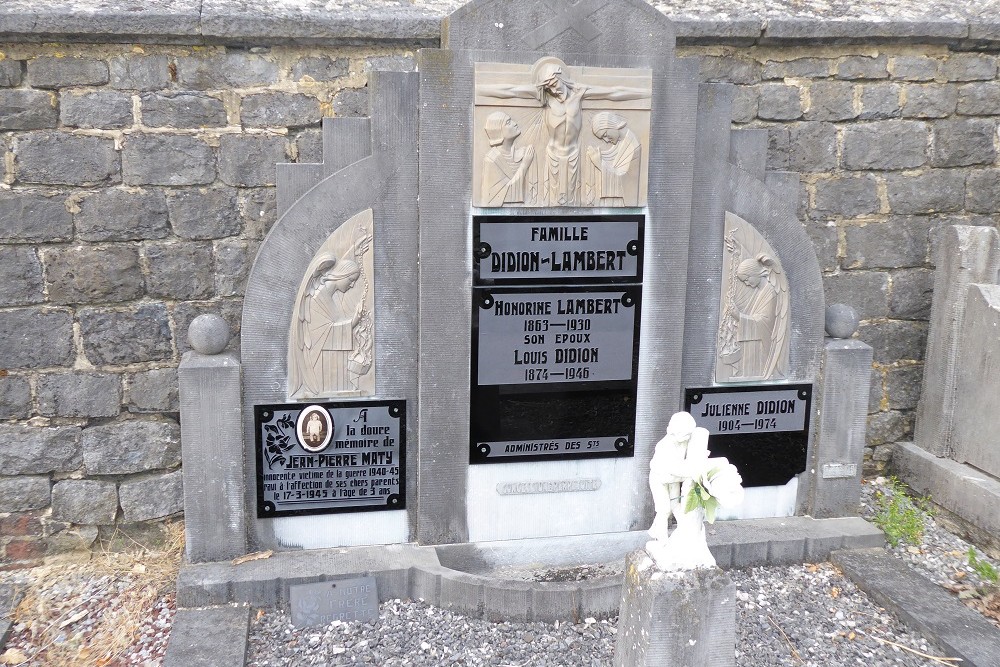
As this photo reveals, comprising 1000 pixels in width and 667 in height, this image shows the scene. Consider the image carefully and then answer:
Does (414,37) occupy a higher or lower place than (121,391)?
higher

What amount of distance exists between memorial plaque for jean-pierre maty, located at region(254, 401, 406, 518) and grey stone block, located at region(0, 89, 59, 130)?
84.2 inches

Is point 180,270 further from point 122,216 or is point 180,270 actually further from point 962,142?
point 962,142

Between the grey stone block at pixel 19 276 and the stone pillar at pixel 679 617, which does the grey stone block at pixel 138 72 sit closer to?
the grey stone block at pixel 19 276

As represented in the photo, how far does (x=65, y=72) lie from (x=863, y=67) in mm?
5030

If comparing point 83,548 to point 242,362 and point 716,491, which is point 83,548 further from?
point 716,491

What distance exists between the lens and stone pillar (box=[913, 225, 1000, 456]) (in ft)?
17.7

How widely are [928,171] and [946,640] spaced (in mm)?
3414

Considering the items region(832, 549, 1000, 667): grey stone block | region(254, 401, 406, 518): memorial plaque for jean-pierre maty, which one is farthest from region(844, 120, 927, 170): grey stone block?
region(254, 401, 406, 518): memorial plaque for jean-pierre maty

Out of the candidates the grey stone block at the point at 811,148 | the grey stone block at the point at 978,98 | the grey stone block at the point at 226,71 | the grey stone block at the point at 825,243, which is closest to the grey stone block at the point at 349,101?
the grey stone block at the point at 226,71

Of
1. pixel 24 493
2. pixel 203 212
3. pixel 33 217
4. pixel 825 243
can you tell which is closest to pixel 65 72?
pixel 33 217

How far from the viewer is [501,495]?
451 centimetres

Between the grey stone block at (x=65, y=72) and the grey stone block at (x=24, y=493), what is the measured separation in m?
2.28

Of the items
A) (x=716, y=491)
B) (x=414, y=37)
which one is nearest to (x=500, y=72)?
(x=414, y=37)

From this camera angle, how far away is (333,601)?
4.05m
